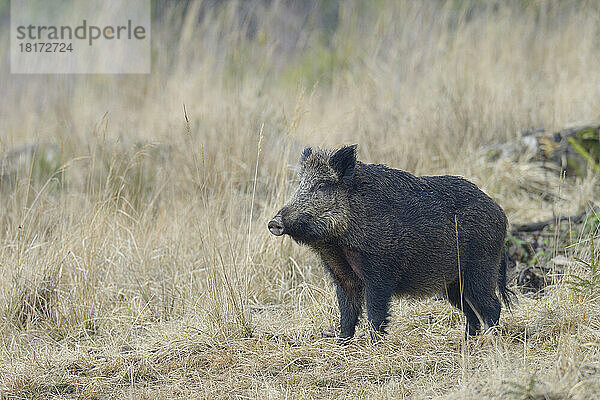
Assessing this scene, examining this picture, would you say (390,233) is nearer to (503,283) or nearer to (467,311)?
(467,311)

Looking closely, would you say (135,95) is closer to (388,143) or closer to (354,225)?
(388,143)

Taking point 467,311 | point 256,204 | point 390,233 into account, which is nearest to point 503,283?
point 467,311

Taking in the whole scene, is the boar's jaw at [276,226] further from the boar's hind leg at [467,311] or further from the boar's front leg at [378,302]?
the boar's hind leg at [467,311]

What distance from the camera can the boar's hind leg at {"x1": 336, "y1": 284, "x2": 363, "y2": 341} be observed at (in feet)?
14.5

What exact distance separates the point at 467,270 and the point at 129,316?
233cm

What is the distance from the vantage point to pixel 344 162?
4.20 meters

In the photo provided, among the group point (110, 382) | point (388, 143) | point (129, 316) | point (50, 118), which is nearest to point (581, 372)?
point (110, 382)

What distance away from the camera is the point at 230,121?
7.33 metres

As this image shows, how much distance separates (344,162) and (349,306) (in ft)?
2.86

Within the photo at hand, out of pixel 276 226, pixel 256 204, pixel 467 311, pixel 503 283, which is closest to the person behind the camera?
pixel 276 226

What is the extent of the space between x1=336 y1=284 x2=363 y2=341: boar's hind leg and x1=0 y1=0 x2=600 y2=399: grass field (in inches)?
5.8

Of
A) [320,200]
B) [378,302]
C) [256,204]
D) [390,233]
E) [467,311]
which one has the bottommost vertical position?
[467,311]

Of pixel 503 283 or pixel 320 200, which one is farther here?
pixel 503 283

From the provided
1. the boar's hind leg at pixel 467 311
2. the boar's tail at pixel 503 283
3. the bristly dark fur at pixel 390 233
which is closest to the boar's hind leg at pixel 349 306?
the bristly dark fur at pixel 390 233
